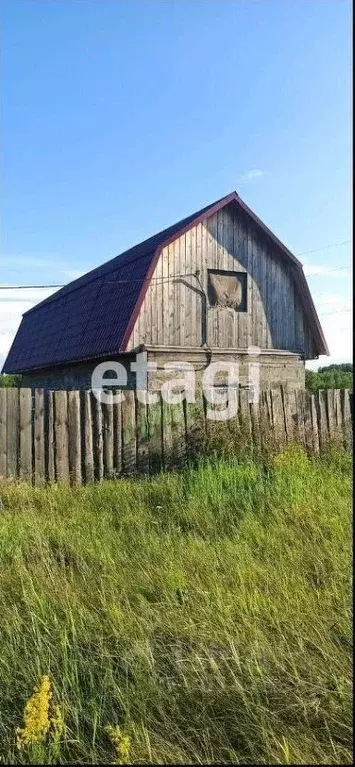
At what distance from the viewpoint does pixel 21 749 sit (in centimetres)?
207

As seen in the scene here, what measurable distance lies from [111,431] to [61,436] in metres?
0.72

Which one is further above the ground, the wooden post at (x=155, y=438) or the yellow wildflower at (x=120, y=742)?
the wooden post at (x=155, y=438)

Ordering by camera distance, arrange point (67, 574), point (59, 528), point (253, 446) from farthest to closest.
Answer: point (253, 446) < point (59, 528) < point (67, 574)

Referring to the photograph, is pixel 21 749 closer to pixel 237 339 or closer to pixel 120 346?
pixel 120 346

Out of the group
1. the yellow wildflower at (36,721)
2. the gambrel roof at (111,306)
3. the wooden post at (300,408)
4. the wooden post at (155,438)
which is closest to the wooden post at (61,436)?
the wooden post at (155,438)

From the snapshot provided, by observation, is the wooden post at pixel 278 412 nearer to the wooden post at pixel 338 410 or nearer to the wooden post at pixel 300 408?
the wooden post at pixel 300 408

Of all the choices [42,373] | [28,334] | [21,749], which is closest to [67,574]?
[21,749]

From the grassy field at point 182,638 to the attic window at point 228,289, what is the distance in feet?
35.4

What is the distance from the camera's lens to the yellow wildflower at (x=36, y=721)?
204 cm

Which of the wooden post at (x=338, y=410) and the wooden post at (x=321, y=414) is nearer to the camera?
the wooden post at (x=321, y=414)

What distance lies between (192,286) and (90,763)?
43.4ft

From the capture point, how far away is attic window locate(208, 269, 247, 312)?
49.3 feet

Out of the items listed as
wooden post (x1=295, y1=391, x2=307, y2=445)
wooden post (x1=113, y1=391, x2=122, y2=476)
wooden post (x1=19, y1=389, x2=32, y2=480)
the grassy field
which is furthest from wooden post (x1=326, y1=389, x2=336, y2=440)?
wooden post (x1=19, y1=389, x2=32, y2=480)

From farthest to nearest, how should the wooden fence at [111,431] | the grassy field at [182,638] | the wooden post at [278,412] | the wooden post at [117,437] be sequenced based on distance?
the wooden post at [278,412], the wooden post at [117,437], the wooden fence at [111,431], the grassy field at [182,638]
